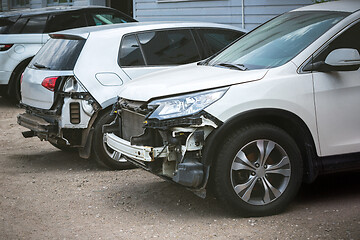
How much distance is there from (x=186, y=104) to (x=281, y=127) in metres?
0.88

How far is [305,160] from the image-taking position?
18.8 feet

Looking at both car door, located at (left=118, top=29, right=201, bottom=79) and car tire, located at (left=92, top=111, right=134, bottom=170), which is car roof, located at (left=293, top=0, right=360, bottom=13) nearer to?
car door, located at (left=118, top=29, right=201, bottom=79)

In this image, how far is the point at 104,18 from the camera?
528 inches

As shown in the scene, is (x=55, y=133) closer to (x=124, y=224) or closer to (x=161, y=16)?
(x=124, y=224)

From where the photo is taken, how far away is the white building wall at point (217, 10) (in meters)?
12.6

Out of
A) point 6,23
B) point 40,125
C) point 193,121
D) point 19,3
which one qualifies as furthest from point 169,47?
point 19,3

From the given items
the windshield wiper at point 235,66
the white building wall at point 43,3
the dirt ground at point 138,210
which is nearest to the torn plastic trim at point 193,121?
the windshield wiper at point 235,66

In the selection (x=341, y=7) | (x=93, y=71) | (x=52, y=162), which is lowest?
(x=52, y=162)

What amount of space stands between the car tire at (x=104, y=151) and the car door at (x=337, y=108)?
2.59m

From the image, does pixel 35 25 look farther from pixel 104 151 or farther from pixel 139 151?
pixel 139 151

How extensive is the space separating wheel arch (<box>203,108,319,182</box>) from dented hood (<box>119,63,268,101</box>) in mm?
317

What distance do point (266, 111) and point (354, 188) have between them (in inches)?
65.2

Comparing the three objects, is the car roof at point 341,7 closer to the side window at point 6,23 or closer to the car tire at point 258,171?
the car tire at point 258,171

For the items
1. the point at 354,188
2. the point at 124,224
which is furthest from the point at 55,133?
the point at 354,188
